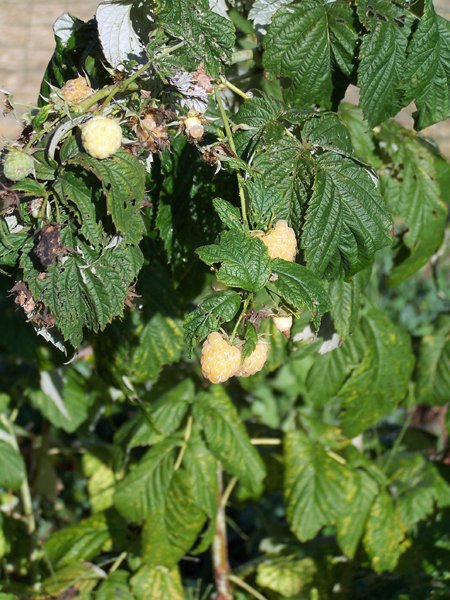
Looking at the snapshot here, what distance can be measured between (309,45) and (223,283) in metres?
0.44

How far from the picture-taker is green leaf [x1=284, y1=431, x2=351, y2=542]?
1720 mm

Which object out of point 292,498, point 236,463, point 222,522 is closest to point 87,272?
point 236,463

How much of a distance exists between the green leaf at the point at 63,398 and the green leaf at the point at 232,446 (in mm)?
419

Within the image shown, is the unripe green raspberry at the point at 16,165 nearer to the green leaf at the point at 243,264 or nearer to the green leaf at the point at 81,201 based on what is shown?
the green leaf at the point at 81,201

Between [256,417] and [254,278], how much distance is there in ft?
4.88

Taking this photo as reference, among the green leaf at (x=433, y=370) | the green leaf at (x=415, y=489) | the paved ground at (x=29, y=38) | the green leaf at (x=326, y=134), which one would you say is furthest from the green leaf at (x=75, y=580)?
the paved ground at (x=29, y=38)


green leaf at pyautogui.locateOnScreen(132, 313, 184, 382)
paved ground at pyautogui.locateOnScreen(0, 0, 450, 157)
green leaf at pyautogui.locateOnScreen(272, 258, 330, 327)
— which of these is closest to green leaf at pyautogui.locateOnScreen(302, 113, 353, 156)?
green leaf at pyautogui.locateOnScreen(272, 258, 330, 327)

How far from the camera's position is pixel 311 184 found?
3.62 ft

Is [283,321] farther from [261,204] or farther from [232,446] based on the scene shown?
[232,446]

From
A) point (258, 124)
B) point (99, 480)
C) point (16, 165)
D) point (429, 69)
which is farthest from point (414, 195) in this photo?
point (99, 480)

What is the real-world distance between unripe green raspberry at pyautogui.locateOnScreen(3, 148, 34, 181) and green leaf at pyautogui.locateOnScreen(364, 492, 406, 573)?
109cm

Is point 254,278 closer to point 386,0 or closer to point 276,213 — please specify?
point 276,213

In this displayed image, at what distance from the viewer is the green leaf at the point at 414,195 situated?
5.02ft

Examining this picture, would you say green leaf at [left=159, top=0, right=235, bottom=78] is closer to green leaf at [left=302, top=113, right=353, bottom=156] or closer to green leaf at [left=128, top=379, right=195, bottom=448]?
green leaf at [left=302, top=113, right=353, bottom=156]
